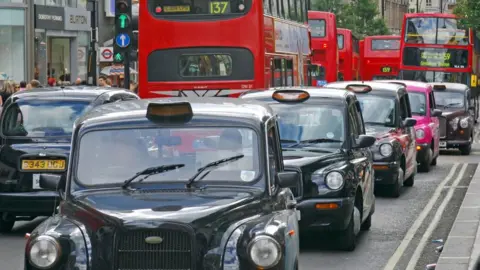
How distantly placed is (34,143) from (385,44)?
4790cm

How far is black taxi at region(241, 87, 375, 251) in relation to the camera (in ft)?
39.3

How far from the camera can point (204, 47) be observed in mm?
22500

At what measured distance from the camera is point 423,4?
141 meters

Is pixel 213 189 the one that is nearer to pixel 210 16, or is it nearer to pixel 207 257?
pixel 207 257

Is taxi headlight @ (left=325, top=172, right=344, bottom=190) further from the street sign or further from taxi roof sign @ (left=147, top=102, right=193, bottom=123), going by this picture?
the street sign

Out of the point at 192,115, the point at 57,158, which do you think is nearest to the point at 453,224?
the point at 57,158

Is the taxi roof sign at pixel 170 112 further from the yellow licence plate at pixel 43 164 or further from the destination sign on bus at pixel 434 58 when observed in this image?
the destination sign on bus at pixel 434 58

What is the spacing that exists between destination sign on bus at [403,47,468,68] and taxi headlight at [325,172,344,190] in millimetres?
29902

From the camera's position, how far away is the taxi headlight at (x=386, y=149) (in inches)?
686

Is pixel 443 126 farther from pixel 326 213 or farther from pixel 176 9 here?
pixel 326 213

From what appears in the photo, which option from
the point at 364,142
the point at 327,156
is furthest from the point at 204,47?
the point at 327,156

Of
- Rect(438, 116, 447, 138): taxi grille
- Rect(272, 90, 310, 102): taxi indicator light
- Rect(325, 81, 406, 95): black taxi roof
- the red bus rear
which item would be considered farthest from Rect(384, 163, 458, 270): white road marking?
the red bus rear

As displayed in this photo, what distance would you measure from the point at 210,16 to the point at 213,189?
48.9 ft

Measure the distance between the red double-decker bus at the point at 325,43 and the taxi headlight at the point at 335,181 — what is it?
106 feet
